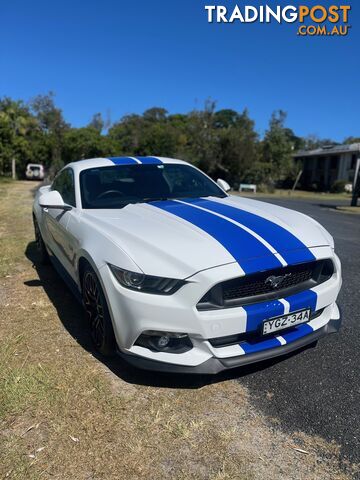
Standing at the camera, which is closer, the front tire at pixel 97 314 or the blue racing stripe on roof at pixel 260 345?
the blue racing stripe on roof at pixel 260 345

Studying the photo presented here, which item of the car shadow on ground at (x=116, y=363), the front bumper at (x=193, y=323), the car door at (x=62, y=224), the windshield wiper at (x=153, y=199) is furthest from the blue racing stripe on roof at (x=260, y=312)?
the car door at (x=62, y=224)

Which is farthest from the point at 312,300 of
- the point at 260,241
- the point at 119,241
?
the point at 119,241

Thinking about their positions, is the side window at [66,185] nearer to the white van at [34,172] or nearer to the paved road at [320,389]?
the paved road at [320,389]

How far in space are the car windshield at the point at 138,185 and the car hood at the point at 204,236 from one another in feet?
0.92

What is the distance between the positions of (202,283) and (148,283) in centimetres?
35

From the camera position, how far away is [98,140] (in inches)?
1695

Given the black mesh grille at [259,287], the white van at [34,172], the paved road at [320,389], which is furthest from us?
the white van at [34,172]

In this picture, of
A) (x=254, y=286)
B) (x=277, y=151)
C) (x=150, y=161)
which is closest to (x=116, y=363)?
(x=254, y=286)

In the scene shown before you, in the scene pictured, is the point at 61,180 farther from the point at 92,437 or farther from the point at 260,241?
the point at 92,437

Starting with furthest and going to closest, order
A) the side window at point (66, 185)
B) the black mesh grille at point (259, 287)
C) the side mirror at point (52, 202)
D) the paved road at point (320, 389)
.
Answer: the side window at point (66, 185) < the side mirror at point (52, 202) < the black mesh grille at point (259, 287) < the paved road at point (320, 389)

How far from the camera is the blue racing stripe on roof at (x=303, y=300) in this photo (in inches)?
107

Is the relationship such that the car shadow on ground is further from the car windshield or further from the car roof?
the car roof

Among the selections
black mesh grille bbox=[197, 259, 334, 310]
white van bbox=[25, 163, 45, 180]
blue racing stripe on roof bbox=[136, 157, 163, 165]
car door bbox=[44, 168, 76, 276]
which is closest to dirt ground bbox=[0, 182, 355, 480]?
black mesh grille bbox=[197, 259, 334, 310]

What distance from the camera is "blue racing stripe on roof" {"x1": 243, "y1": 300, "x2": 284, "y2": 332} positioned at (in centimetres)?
254
